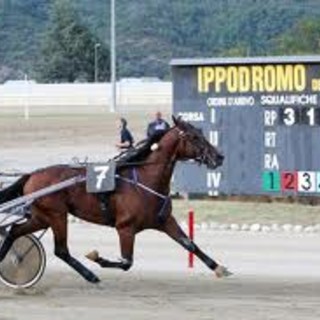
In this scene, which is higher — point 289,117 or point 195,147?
point 195,147

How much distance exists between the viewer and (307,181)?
22.9m

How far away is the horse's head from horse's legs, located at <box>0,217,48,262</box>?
1657mm

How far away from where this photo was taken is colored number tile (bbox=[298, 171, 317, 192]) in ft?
75.0

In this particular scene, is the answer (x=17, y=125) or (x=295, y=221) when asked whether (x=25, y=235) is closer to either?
(x=295, y=221)

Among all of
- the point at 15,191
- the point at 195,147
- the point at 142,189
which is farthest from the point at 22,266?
the point at 195,147

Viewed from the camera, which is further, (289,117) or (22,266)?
(289,117)

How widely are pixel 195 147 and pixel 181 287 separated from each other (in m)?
1.53

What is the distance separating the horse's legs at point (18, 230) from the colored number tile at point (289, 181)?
34.5 ft

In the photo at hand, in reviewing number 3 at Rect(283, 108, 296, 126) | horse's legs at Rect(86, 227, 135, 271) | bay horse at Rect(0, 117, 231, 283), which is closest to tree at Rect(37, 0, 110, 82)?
number 3 at Rect(283, 108, 296, 126)

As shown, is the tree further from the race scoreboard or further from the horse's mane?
the horse's mane

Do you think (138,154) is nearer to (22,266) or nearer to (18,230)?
(18,230)

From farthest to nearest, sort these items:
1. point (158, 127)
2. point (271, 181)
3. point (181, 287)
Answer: point (271, 181) < point (158, 127) < point (181, 287)

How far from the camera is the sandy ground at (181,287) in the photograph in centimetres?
1140

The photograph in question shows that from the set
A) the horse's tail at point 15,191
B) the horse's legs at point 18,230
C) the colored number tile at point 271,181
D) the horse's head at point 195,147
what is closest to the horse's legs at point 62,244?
the horse's legs at point 18,230
